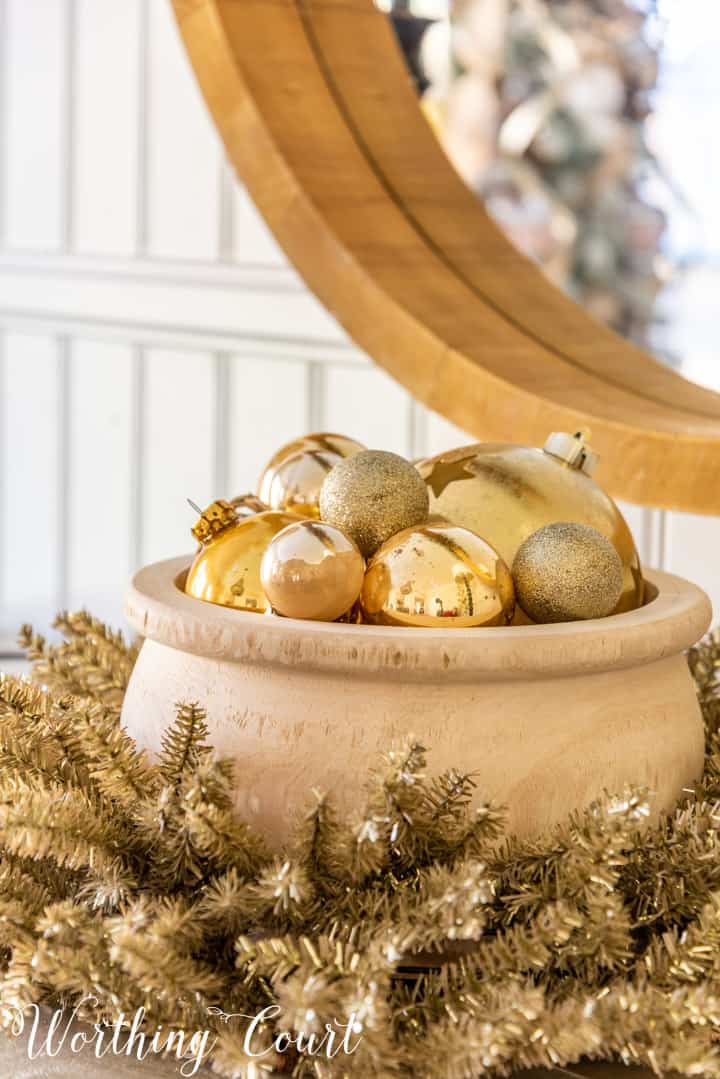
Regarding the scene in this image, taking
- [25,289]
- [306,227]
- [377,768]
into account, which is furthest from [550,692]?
[25,289]

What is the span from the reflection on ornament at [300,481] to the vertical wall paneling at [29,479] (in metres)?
1.16

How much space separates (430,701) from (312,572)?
56 mm

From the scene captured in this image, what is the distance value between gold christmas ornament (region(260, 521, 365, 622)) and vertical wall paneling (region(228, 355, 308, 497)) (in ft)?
3.00

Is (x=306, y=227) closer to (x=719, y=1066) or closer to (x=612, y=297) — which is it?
(x=719, y=1066)

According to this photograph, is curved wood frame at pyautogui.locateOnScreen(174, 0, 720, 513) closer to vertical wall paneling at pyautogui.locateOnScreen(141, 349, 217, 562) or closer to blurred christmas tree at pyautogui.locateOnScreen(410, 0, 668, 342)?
vertical wall paneling at pyautogui.locateOnScreen(141, 349, 217, 562)

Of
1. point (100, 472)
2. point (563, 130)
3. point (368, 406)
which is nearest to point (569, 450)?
point (368, 406)

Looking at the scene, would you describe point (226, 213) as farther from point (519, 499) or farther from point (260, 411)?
point (519, 499)

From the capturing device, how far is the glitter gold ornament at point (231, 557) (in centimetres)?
46

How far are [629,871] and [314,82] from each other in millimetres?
753

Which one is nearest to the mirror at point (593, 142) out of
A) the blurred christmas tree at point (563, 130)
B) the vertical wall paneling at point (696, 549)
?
the blurred christmas tree at point (563, 130)

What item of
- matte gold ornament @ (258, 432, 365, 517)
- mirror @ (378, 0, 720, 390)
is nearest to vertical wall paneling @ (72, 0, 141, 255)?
mirror @ (378, 0, 720, 390)

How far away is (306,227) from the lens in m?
0.96

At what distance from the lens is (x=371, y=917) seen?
38 cm

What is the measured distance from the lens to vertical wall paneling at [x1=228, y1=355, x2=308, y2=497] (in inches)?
53.6
